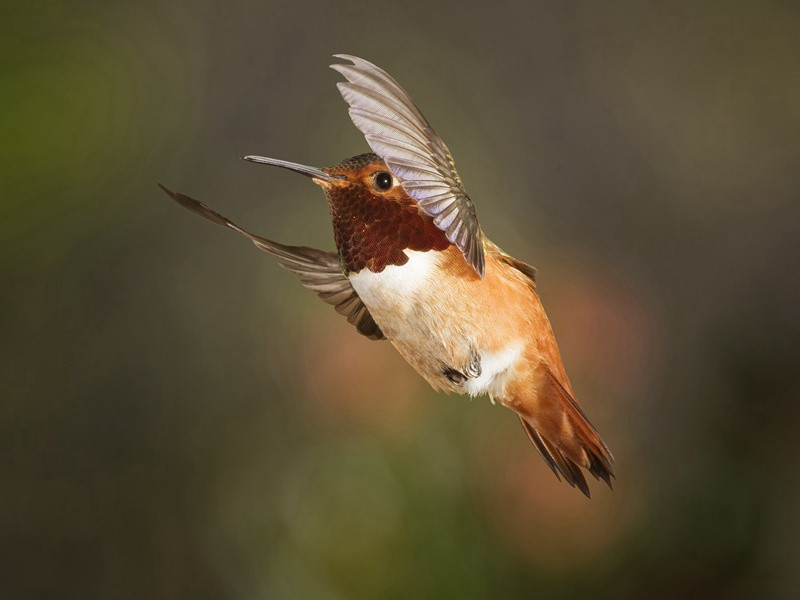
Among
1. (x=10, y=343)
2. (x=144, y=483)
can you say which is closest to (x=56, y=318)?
(x=10, y=343)

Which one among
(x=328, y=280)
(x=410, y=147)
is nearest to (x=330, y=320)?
(x=328, y=280)

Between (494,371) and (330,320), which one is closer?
(494,371)

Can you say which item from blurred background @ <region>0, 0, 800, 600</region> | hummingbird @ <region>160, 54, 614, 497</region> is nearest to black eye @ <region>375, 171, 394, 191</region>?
hummingbird @ <region>160, 54, 614, 497</region>

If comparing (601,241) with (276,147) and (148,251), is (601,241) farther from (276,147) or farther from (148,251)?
(148,251)

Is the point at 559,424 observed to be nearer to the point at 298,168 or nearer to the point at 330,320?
the point at 298,168

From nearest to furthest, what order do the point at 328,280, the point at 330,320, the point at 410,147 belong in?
the point at 410,147 → the point at 328,280 → the point at 330,320

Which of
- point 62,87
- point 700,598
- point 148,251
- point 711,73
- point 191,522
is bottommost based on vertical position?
point 191,522

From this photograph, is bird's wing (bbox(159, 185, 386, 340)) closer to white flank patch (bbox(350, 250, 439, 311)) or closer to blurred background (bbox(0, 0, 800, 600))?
white flank patch (bbox(350, 250, 439, 311))
